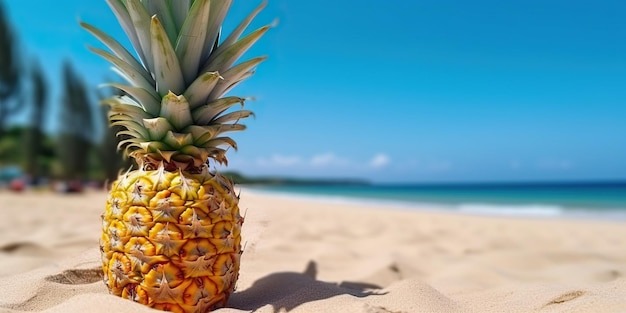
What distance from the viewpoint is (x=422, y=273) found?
3346 mm

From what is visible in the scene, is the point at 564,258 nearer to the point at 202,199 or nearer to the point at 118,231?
the point at 202,199

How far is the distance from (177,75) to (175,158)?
382 millimetres

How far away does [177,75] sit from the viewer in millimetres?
1898

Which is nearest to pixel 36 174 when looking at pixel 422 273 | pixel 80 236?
pixel 80 236

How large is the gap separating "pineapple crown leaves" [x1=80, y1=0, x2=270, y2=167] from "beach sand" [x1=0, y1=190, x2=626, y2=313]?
0.62 meters

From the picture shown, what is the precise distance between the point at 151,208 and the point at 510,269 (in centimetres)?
302

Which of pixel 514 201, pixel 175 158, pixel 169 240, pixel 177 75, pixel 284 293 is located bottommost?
pixel 514 201

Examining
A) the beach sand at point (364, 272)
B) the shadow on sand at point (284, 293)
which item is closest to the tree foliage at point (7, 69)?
the beach sand at point (364, 272)

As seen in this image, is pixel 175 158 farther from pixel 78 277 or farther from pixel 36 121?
pixel 36 121

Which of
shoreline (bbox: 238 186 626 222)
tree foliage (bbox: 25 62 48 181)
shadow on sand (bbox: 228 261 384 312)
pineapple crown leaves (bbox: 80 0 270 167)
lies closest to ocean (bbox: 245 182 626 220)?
shoreline (bbox: 238 186 626 222)

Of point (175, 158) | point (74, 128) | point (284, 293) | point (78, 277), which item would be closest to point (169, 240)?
point (175, 158)

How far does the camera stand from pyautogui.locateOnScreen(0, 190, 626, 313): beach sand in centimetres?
191

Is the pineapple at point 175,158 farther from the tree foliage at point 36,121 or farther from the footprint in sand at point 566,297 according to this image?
the tree foliage at point 36,121

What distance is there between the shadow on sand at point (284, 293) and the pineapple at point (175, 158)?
18 centimetres
